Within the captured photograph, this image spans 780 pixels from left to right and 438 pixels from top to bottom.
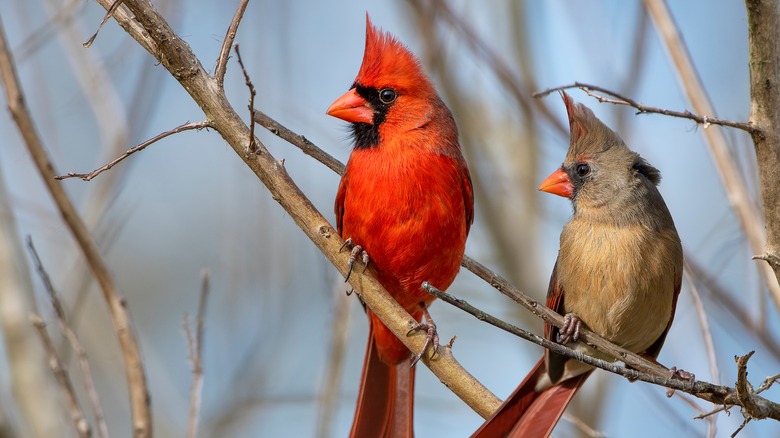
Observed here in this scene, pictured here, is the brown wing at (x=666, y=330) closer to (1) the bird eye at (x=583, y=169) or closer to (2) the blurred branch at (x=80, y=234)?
(1) the bird eye at (x=583, y=169)

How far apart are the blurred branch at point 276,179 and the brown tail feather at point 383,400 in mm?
589

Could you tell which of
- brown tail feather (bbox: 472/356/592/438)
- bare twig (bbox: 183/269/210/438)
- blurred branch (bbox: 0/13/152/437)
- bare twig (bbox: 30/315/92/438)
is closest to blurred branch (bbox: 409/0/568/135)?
brown tail feather (bbox: 472/356/592/438)

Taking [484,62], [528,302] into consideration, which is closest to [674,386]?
[528,302]

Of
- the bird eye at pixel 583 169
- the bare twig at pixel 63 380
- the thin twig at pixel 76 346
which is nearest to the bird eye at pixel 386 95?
the bird eye at pixel 583 169

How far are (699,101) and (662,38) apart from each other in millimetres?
221

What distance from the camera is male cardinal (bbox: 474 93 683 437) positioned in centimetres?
273

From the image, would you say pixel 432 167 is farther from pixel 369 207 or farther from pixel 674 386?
pixel 674 386

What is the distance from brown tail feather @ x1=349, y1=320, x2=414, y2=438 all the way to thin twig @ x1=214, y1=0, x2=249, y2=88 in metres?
1.26

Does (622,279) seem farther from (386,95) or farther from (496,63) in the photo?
(496,63)

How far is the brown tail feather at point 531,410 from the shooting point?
7.93 feet

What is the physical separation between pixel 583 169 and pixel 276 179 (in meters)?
1.30

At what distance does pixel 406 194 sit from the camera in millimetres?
2744

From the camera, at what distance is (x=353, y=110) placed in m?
2.95

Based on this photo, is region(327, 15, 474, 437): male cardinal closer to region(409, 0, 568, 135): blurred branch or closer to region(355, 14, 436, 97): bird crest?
region(355, 14, 436, 97): bird crest
